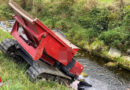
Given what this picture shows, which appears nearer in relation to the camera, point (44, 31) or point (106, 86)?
point (44, 31)

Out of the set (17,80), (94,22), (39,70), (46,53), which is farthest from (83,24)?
(17,80)

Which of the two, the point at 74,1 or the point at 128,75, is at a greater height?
the point at 74,1

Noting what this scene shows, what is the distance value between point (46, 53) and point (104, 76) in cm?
408

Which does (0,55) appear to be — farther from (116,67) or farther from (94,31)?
(94,31)

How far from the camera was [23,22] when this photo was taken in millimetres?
5871

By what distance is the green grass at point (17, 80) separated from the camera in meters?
4.62

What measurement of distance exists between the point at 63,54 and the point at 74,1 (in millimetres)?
11663

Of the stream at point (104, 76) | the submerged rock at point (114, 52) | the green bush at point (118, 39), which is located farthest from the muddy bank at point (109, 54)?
the stream at point (104, 76)

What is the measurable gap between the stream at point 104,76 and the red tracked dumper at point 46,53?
160 centimetres

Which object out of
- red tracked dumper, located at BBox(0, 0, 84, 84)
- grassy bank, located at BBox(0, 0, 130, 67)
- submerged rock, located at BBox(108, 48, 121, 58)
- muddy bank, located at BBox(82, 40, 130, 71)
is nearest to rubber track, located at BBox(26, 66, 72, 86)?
red tracked dumper, located at BBox(0, 0, 84, 84)

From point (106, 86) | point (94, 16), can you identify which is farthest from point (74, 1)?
point (106, 86)

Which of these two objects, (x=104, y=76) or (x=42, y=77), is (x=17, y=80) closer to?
(x=42, y=77)

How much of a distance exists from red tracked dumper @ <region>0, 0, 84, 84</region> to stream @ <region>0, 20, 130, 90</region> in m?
1.60

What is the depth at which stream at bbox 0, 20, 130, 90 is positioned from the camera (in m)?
7.67
